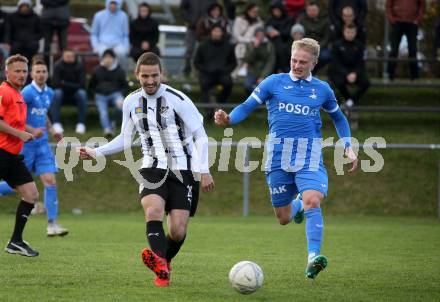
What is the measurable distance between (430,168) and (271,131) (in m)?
9.40

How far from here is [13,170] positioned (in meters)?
10.1

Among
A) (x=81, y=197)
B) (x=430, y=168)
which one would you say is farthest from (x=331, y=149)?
(x=81, y=197)

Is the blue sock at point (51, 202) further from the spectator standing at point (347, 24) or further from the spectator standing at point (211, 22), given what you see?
the spectator standing at point (347, 24)

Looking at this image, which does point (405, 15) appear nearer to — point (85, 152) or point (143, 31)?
point (143, 31)

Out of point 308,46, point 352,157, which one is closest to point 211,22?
point 308,46

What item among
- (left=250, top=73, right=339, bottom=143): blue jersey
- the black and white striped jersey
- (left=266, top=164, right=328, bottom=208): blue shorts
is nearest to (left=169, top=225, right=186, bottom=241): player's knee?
the black and white striped jersey

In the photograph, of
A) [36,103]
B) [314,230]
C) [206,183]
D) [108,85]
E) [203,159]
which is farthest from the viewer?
[108,85]

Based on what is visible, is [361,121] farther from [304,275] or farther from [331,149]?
[304,275]

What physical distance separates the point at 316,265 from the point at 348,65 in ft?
38.5

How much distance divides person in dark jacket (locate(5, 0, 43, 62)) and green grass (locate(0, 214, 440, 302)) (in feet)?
17.3

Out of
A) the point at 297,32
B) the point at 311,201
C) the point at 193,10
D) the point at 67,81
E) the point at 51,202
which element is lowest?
the point at 51,202

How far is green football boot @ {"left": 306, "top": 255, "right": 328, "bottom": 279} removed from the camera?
314 inches

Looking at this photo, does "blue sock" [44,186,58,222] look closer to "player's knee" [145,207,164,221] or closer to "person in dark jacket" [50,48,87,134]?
"player's knee" [145,207,164,221]

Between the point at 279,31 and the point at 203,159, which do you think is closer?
the point at 203,159
